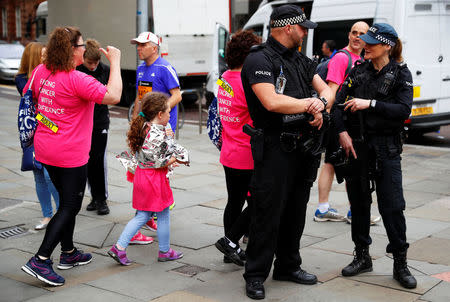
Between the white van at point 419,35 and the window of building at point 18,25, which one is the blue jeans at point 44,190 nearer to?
the white van at point 419,35

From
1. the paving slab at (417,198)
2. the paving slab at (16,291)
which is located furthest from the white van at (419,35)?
the paving slab at (16,291)

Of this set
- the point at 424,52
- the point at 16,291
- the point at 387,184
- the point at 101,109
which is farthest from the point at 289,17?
the point at 424,52

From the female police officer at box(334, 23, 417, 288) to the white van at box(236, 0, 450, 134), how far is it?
6.39m

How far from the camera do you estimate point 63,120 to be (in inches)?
177

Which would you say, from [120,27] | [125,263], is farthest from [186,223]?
[120,27]

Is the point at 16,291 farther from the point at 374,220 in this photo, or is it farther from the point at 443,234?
the point at 443,234

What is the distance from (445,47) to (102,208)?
24.1 feet

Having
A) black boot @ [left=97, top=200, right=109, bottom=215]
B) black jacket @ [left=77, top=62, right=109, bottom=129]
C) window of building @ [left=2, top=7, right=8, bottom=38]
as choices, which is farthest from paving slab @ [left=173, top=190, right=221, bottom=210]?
window of building @ [left=2, top=7, right=8, bottom=38]

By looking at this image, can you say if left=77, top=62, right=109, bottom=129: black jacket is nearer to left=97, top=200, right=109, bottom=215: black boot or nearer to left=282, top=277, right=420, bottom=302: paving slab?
left=97, top=200, right=109, bottom=215: black boot

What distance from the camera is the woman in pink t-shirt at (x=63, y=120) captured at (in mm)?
4402

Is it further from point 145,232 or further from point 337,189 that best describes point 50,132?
point 337,189

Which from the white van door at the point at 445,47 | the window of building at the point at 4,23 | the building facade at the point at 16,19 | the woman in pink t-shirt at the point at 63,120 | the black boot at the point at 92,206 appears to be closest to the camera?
the woman in pink t-shirt at the point at 63,120

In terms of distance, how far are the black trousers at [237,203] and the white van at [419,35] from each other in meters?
6.53

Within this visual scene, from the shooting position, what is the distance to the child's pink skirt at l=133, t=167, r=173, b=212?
4.88 metres
